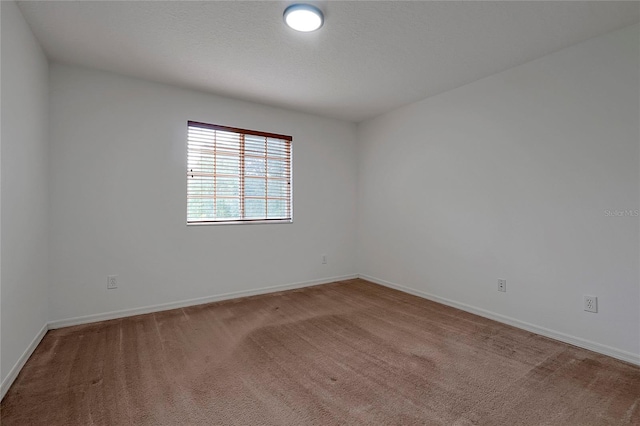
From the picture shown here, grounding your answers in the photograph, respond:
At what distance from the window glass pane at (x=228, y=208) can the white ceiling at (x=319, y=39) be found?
4.32ft

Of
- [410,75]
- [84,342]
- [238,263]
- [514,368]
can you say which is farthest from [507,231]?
[84,342]

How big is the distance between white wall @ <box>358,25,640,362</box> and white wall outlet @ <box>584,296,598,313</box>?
0.04m

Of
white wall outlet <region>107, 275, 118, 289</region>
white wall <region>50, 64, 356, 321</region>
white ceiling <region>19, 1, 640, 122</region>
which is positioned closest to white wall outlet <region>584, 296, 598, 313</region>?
white ceiling <region>19, 1, 640, 122</region>

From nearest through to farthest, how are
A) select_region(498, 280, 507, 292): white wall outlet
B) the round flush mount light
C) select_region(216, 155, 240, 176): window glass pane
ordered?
the round flush mount light, select_region(498, 280, 507, 292): white wall outlet, select_region(216, 155, 240, 176): window glass pane

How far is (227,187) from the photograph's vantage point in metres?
3.85

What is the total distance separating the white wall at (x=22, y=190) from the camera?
1.93m

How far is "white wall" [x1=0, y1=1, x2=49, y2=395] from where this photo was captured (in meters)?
1.93

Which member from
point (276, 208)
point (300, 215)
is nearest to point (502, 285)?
point (300, 215)

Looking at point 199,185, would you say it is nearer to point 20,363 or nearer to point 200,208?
point 200,208

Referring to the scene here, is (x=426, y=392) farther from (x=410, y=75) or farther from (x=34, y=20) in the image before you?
(x=34, y=20)

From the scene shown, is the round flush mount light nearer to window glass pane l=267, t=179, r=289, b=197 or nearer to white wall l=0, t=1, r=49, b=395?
white wall l=0, t=1, r=49, b=395

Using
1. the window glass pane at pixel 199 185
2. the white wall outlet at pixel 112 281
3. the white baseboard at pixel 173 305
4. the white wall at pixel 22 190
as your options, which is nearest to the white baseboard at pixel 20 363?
the white wall at pixel 22 190

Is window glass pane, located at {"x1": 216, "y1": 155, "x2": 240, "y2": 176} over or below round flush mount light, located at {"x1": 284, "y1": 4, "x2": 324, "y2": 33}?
below

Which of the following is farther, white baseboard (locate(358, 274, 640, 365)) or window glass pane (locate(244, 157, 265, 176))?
window glass pane (locate(244, 157, 265, 176))
